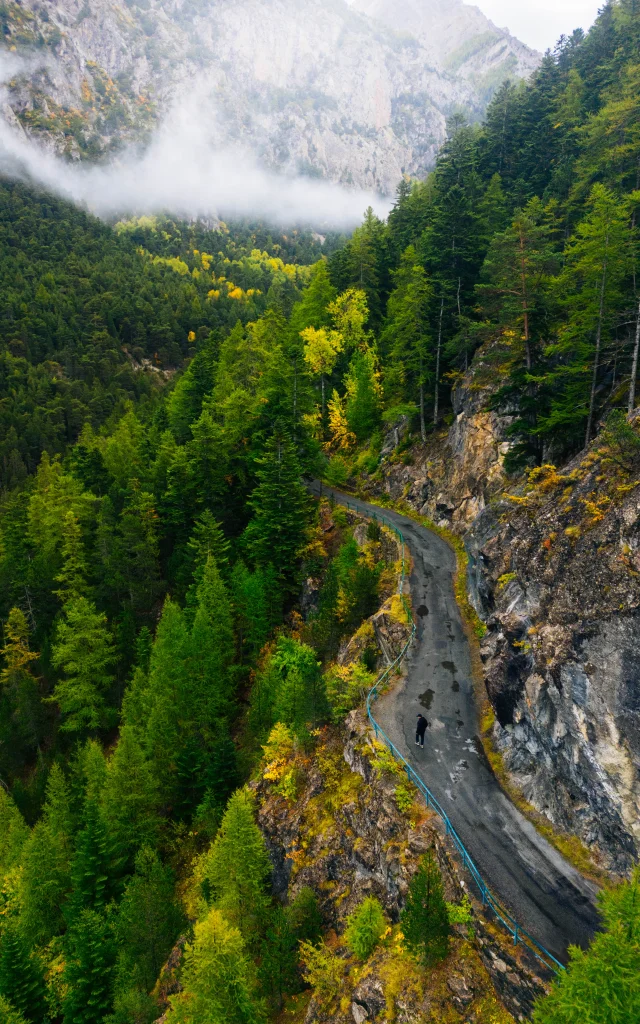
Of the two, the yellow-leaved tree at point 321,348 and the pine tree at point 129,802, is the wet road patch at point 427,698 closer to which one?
the pine tree at point 129,802

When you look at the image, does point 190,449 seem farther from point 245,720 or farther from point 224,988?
point 224,988

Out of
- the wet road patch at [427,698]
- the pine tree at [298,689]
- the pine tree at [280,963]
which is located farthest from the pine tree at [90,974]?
the wet road patch at [427,698]

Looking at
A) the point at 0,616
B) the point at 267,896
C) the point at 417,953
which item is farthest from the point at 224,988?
the point at 0,616

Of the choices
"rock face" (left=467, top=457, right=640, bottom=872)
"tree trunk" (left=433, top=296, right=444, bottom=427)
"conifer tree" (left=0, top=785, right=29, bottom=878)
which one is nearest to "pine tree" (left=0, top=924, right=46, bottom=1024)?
"conifer tree" (left=0, top=785, right=29, bottom=878)

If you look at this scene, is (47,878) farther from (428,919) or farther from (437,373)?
(437,373)

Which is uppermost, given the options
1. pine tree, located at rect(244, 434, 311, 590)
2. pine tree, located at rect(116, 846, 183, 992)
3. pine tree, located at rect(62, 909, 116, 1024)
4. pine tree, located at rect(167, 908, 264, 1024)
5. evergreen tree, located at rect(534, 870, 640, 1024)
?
pine tree, located at rect(244, 434, 311, 590)

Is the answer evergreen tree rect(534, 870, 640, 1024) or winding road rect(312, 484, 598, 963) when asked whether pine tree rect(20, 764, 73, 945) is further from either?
evergreen tree rect(534, 870, 640, 1024)

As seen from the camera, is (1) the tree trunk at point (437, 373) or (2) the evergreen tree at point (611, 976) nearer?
(2) the evergreen tree at point (611, 976)

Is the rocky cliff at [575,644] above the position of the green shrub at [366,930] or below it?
above
